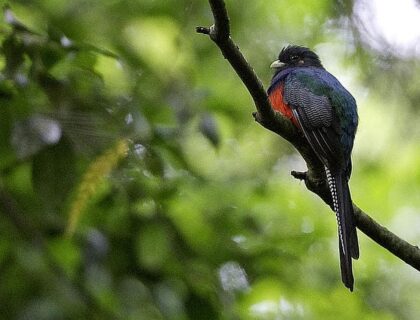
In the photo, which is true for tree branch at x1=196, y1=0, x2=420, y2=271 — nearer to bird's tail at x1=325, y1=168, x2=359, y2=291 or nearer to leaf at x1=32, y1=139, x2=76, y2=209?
bird's tail at x1=325, y1=168, x2=359, y2=291

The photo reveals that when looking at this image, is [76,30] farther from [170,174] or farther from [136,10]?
[136,10]

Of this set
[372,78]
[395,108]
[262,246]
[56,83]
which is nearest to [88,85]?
[56,83]

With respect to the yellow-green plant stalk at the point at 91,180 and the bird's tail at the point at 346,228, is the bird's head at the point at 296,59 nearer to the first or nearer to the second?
the bird's tail at the point at 346,228

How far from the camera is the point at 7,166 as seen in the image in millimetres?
3977

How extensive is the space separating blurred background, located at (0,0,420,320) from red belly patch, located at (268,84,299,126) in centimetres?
31

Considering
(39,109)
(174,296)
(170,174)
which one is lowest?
(174,296)

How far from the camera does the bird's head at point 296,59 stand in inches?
219

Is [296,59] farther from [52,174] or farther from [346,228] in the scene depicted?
[52,174]

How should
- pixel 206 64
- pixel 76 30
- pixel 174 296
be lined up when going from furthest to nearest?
pixel 206 64 < pixel 76 30 < pixel 174 296

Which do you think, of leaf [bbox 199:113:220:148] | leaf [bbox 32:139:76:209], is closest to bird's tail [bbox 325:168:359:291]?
leaf [bbox 199:113:220:148]

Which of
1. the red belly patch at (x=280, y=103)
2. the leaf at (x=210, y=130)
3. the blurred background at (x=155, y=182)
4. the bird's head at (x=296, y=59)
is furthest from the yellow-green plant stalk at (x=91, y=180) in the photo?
the bird's head at (x=296, y=59)

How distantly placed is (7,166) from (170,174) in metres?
1.02

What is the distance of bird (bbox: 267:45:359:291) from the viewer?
3646 millimetres

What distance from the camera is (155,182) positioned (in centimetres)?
434
